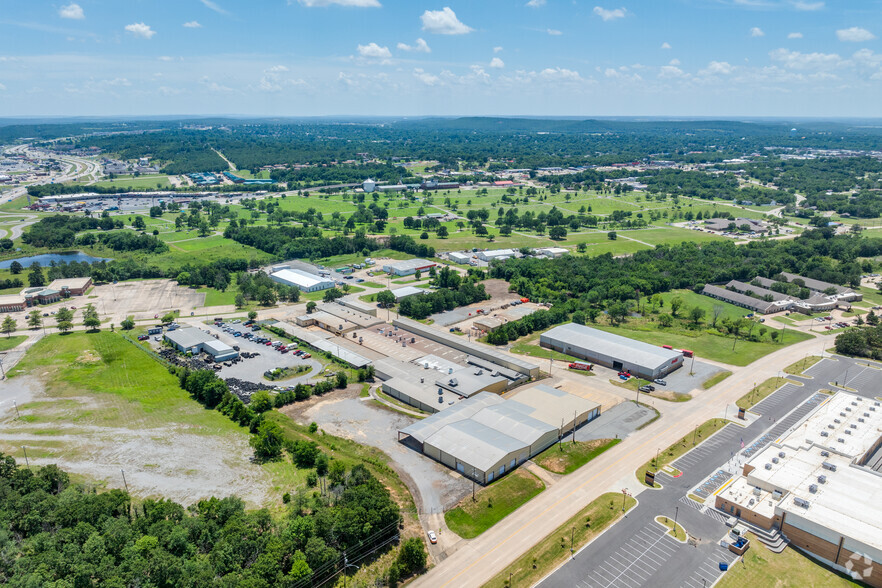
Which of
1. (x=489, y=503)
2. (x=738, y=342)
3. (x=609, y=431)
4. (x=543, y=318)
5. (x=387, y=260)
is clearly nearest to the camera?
(x=489, y=503)

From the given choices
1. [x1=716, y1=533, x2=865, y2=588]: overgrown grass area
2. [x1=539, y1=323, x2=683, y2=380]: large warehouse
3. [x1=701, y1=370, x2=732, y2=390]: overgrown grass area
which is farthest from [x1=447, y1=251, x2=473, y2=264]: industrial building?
[x1=716, y1=533, x2=865, y2=588]: overgrown grass area

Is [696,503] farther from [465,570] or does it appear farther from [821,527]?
[465,570]

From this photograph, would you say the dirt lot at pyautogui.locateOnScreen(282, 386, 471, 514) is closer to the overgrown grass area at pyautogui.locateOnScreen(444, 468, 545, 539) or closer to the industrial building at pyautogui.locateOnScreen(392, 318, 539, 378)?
the overgrown grass area at pyautogui.locateOnScreen(444, 468, 545, 539)

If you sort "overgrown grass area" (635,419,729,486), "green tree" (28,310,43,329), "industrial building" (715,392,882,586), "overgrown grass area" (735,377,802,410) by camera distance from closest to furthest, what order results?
"industrial building" (715,392,882,586) → "overgrown grass area" (635,419,729,486) → "overgrown grass area" (735,377,802,410) → "green tree" (28,310,43,329)

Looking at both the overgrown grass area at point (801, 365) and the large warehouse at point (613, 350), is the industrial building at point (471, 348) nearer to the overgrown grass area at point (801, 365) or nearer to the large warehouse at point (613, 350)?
the large warehouse at point (613, 350)

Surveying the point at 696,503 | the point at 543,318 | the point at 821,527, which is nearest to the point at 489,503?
the point at 696,503

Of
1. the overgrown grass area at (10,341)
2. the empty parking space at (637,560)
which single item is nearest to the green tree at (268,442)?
the empty parking space at (637,560)
